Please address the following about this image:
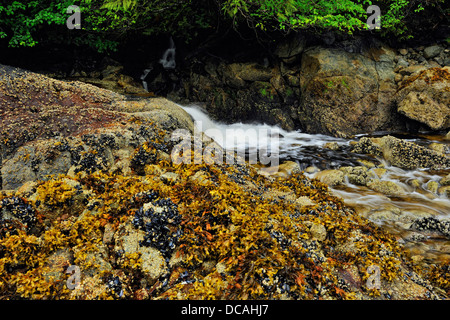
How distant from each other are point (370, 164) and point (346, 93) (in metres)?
4.17

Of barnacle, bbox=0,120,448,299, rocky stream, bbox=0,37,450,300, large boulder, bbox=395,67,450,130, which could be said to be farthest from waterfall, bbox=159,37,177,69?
large boulder, bbox=395,67,450,130

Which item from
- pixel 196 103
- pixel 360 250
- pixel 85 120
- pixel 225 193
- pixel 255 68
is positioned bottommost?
pixel 360 250

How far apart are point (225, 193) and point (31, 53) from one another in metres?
12.7

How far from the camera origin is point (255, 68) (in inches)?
484

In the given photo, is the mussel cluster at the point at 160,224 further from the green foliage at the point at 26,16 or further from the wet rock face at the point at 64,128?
the green foliage at the point at 26,16

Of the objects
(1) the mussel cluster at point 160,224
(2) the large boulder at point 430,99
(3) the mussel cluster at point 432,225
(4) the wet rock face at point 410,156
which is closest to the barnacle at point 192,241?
(1) the mussel cluster at point 160,224

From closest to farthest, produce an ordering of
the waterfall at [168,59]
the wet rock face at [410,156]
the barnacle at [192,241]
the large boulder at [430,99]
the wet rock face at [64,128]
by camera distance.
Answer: the barnacle at [192,241] → the wet rock face at [64,128] → the wet rock face at [410,156] → the large boulder at [430,99] → the waterfall at [168,59]

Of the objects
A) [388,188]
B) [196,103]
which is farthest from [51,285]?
[196,103]

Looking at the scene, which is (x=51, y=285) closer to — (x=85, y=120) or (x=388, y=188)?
(x=85, y=120)

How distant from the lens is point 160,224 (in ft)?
9.94

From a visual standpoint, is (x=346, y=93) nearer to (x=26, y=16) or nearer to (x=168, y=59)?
(x=168, y=59)

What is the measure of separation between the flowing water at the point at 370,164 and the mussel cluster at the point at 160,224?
4233 mm

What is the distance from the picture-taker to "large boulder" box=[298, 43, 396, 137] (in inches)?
431

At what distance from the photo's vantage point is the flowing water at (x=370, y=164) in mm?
4766
